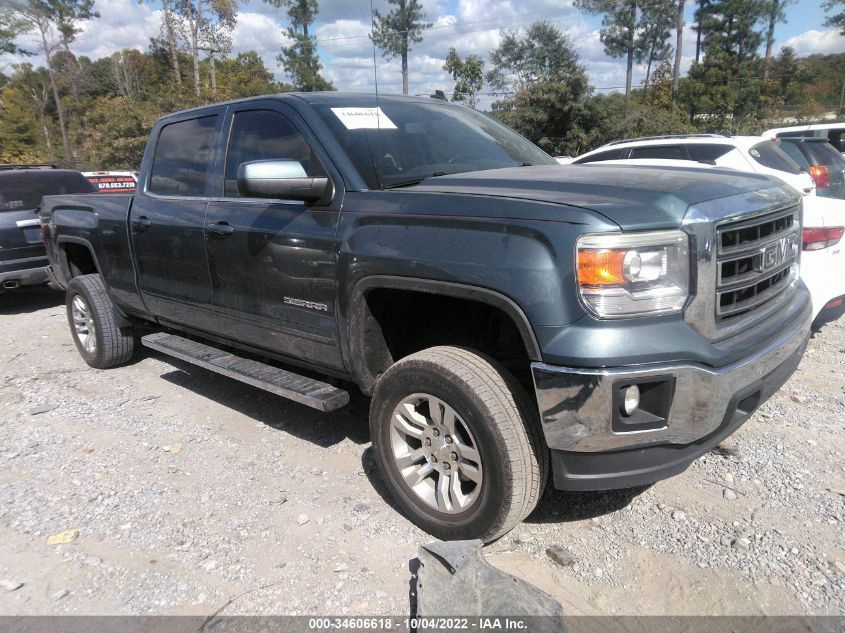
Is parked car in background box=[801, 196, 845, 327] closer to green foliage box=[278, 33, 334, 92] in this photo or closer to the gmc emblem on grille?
the gmc emblem on grille

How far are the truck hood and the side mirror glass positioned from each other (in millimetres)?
474

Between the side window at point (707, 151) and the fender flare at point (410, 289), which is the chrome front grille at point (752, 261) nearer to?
the fender flare at point (410, 289)

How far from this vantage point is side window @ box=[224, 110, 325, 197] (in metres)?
3.34

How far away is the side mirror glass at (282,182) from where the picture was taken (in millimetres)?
2961

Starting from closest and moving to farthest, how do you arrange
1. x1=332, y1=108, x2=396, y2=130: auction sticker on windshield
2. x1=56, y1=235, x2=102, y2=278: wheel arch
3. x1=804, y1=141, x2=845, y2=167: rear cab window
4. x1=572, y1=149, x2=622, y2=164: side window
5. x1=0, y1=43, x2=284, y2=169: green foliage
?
x1=332, y1=108, x2=396, y2=130: auction sticker on windshield → x1=56, y1=235, x2=102, y2=278: wheel arch → x1=804, y1=141, x2=845, y2=167: rear cab window → x1=572, y1=149, x2=622, y2=164: side window → x1=0, y1=43, x2=284, y2=169: green foliage

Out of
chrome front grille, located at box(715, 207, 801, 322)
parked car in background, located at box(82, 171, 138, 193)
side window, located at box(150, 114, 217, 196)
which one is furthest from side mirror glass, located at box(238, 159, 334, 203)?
parked car in background, located at box(82, 171, 138, 193)

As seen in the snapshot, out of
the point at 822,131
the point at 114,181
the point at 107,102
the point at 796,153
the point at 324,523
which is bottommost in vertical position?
the point at 324,523

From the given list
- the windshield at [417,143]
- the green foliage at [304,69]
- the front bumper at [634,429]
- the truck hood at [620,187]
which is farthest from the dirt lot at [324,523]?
the green foliage at [304,69]

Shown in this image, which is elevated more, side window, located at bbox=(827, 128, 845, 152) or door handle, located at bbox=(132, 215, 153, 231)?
side window, located at bbox=(827, 128, 845, 152)

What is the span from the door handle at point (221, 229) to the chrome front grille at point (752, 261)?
2555 millimetres

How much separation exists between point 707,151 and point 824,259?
13.9ft

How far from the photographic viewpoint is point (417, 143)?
3.44 m

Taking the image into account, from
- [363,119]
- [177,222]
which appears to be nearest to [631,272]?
[363,119]

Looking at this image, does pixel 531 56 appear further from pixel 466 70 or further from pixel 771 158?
pixel 771 158
